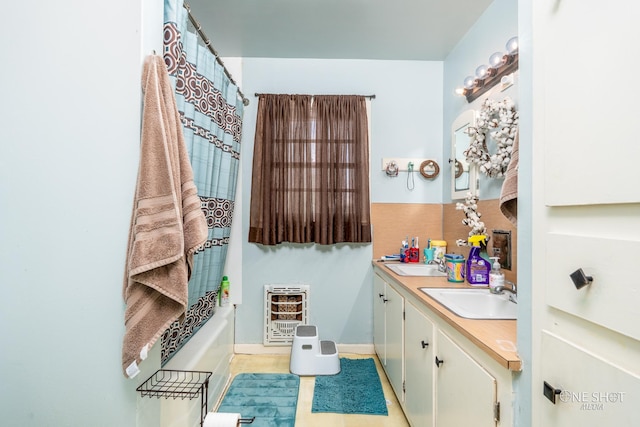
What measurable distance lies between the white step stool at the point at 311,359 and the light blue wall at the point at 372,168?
37 cm

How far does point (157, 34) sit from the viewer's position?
108 cm

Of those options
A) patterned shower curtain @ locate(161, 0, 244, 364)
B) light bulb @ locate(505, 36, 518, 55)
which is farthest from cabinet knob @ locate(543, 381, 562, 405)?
light bulb @ locate(505, 36, 518, 55)

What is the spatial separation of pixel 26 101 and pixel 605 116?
159 centimetres

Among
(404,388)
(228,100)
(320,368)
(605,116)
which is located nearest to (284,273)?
(320,368)

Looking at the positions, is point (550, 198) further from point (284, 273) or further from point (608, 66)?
point (284, 273)

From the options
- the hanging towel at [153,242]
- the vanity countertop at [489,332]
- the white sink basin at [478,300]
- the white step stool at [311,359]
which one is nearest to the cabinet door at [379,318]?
the white step stool at [311,359]

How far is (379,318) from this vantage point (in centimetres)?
235

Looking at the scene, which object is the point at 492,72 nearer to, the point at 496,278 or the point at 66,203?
the point at 496,278

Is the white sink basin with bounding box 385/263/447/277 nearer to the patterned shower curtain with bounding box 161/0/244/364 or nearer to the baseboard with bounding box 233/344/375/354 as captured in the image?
the baseboard with bounding box 233/344/375/354

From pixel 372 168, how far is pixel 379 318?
1.28 meters

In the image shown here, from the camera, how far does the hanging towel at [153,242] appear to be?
93 centimetres

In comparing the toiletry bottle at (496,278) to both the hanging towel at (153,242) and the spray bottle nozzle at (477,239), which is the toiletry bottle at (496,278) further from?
the hanging towel at (153,242)

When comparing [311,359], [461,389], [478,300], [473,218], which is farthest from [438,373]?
[311,359]

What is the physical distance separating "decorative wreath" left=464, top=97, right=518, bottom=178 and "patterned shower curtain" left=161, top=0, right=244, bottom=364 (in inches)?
63.9
